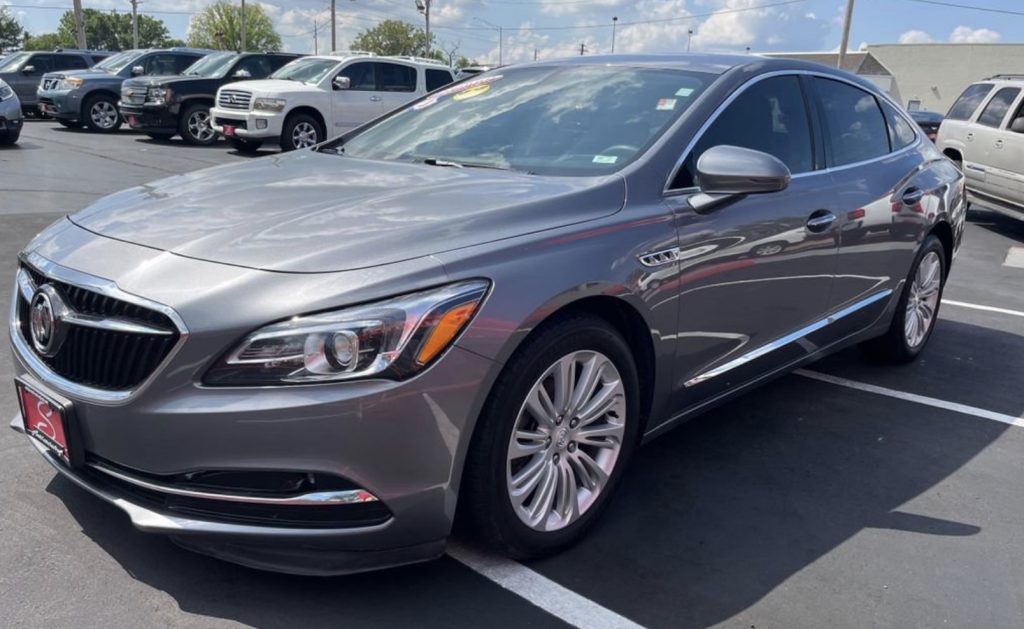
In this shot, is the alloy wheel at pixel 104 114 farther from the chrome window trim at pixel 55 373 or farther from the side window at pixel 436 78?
the chrome window trim at pixel 55 373

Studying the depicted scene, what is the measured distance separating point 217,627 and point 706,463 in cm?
216

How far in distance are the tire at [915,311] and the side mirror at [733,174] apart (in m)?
2.15

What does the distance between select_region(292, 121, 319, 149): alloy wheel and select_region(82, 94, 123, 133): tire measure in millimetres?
6838

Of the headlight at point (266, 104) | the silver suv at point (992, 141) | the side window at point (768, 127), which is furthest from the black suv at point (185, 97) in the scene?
the side window at point (768, 127)

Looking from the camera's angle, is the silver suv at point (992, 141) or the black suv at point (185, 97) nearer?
the silver suv at point (992, 141)

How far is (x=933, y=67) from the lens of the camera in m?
57.8

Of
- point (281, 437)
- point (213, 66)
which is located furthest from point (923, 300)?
point (213, 66)

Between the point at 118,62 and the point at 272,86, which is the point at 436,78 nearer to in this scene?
the point at 272,86

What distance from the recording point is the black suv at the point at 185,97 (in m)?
17.3

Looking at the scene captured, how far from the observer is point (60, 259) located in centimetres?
276

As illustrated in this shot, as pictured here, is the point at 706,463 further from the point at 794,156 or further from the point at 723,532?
the point at 794,156

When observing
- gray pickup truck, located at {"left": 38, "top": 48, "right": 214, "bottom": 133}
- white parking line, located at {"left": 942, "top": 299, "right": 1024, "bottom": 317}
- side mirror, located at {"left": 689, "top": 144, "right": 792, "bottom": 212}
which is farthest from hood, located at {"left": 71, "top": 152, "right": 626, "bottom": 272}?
gray pickup truck, located at {"left": 38, "top": 48, "right": 214, "bottom": 133}

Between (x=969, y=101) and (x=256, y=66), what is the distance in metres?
13.1

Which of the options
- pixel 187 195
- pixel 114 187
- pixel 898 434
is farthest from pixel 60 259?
pixel 114 187
